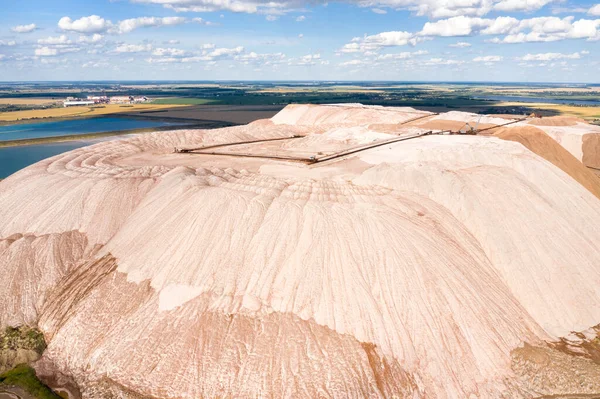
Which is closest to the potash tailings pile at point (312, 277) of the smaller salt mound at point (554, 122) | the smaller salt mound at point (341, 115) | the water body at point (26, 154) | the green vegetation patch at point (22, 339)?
the green vegetation patch at point (22, 339)

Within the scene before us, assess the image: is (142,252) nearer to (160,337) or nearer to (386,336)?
(160,337)

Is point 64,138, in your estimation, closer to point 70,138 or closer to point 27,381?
point 70,138

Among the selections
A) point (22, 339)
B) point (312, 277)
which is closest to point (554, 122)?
point (312, 277)

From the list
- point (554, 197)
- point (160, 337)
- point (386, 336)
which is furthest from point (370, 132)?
point (160, 337)

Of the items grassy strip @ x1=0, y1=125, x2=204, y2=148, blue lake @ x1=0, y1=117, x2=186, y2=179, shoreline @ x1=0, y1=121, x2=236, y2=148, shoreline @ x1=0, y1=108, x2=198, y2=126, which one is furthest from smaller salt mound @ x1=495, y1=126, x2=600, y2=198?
shoreline @ x1=0, y1=108, x2=198, y2=126

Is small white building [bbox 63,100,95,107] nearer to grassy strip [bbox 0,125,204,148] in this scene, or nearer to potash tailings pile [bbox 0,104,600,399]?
grassy strip [bbox 0,125,204,148]
